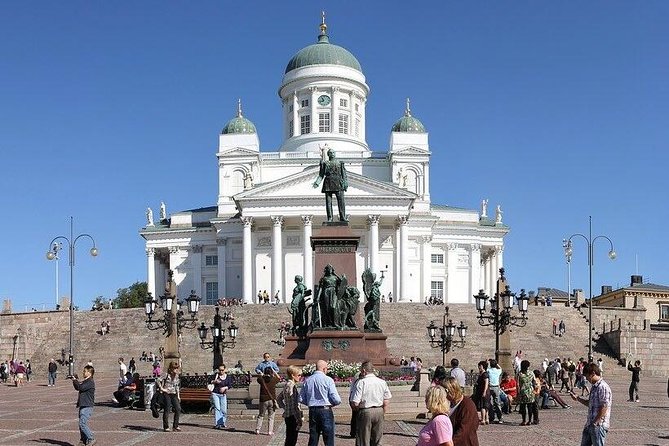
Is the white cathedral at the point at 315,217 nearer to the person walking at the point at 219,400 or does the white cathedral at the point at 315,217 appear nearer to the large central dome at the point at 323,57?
the large central dome at the point at 323,57

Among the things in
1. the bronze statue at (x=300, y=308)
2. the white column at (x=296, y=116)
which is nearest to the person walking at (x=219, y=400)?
the bronze statue at (x=300, y=308)

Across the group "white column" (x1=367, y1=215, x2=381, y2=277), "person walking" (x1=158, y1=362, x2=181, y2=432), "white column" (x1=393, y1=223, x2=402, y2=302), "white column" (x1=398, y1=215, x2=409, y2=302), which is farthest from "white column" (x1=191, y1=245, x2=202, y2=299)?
"person walking" (x1=158, y1=362, x2=181, y2=432)

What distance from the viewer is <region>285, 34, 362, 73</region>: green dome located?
95812 mm

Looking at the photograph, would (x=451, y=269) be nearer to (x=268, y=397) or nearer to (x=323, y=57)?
(x=323, y=57)

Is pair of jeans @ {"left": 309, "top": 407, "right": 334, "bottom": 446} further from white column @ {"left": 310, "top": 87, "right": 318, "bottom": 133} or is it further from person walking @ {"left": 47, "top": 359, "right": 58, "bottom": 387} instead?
white column @ {"left": 310, "top": 87, "right": 318, "bottom": 133}

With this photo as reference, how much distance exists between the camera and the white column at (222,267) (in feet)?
281

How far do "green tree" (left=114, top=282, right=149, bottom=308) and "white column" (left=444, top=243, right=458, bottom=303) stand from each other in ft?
154

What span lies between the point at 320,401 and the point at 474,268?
243 feet

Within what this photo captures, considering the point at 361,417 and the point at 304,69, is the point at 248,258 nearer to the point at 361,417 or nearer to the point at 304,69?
the point at 304,69

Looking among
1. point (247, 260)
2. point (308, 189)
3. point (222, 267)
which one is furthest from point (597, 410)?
point (222, 267)

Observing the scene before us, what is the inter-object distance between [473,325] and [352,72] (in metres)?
45.3

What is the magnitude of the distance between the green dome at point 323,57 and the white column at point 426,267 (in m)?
23.5

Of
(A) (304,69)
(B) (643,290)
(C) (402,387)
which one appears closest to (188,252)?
(A) (304,69)

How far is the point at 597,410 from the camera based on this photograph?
12.1m
